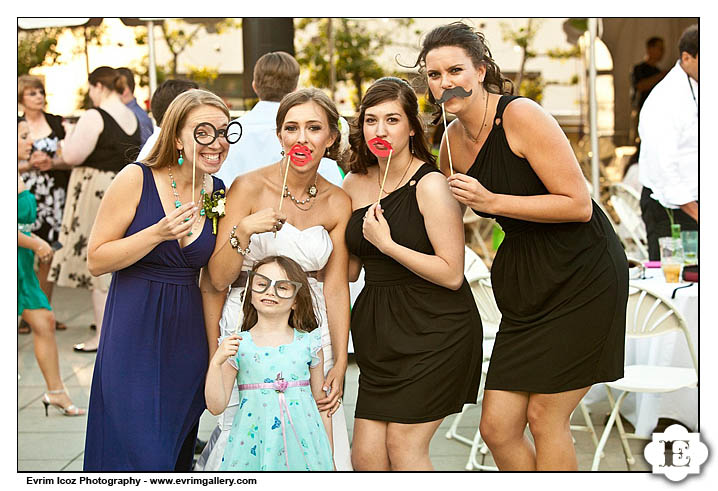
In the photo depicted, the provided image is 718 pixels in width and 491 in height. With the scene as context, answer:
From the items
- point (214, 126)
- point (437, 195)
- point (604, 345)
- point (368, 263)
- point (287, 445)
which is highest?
point (214, 126)

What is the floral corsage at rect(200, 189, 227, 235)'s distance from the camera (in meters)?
3.14

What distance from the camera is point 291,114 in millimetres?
3109

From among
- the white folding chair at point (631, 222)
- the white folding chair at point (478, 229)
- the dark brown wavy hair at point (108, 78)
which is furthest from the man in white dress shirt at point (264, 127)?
the white folding chair at point (478, 229)

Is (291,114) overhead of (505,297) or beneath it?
overhead

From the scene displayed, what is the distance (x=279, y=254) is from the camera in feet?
10.6

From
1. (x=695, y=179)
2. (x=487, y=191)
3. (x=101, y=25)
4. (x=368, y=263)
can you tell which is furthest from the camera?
(x=101, y=25)

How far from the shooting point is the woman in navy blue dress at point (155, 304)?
3.07m

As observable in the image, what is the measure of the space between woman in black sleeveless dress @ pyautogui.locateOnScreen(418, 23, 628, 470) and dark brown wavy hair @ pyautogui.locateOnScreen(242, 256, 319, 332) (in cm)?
66

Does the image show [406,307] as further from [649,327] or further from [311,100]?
[649,327]

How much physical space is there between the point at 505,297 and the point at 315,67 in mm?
5373

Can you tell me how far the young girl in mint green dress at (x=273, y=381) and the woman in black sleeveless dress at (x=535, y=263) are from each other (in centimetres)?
64
